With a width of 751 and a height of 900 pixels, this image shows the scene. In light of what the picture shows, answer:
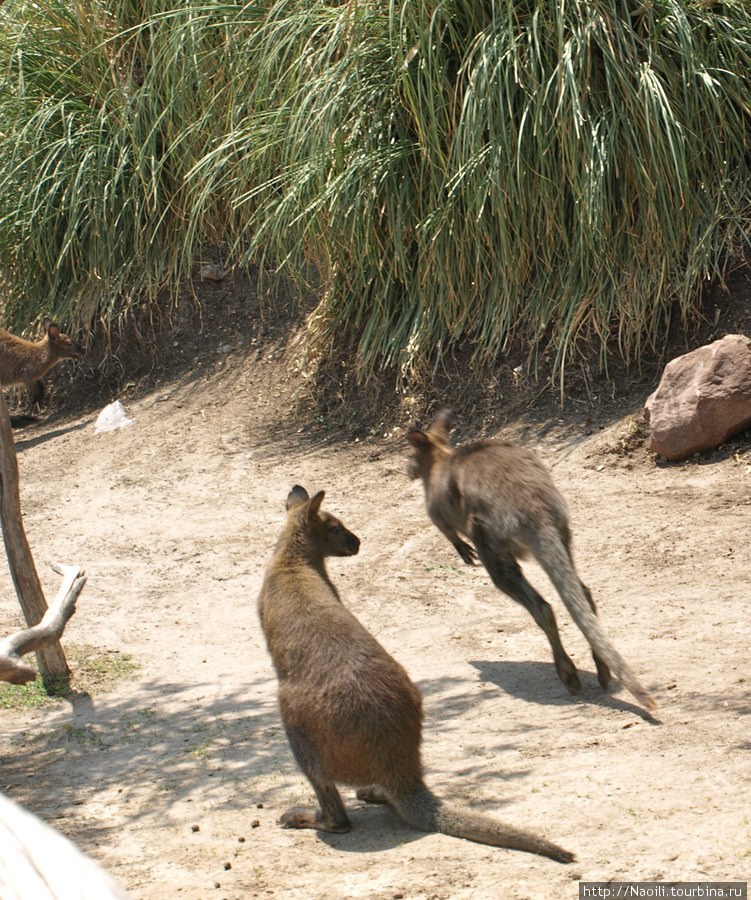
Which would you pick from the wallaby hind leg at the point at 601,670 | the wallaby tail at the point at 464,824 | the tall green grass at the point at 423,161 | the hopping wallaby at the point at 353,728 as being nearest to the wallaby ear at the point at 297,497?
the hopping wallaby at the point at 353,728

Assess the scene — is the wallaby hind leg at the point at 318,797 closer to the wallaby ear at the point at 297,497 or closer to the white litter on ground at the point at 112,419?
the wallaby ear at the point at 297,497

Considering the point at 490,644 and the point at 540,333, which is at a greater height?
the point at 540,333

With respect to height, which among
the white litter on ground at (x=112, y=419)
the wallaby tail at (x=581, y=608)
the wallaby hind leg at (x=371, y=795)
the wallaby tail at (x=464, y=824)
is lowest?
the wallaby hind leg at (x=371, y=795)

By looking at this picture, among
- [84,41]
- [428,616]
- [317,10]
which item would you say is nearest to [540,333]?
[428,616]

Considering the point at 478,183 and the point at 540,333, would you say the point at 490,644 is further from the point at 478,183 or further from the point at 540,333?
the point at 478,183

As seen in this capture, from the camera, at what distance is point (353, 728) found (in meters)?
3.61

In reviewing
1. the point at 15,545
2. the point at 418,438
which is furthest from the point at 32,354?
the point at 418,438

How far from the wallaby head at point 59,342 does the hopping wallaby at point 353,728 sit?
7.90 m

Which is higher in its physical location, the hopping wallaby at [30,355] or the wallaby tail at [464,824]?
the hopping wallaby at [30,355]

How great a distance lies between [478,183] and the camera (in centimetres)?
823

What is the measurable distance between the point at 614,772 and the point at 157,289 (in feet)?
28.5

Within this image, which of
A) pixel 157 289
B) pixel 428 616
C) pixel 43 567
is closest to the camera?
pixel 428 616

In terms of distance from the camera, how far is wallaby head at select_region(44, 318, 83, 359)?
11.0 meters

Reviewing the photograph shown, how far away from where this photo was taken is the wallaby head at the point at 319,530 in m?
4.80
